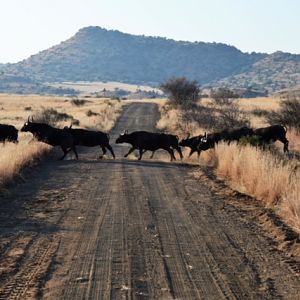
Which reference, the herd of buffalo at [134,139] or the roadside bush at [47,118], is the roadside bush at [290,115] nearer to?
the herd of buffalo at [134,139]

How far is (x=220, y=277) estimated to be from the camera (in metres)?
7.82

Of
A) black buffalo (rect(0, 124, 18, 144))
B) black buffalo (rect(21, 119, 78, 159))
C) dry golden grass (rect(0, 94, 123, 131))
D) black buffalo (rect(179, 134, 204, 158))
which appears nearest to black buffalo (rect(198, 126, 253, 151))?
black buffalo (rect(179, 134, 204, 158))

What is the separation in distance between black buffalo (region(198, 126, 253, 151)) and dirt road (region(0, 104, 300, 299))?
9538 mm

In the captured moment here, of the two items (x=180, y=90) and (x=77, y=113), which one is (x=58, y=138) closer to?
(x=77, y=113)

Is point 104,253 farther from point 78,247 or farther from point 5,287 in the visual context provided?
point 5,287

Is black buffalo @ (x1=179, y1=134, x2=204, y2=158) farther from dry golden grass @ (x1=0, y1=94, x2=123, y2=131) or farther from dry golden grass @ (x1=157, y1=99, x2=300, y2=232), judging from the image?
dry golden grass @ (x1=0, y1=94, x2=123, y2=131)

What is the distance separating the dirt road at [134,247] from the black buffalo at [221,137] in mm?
A: 9538

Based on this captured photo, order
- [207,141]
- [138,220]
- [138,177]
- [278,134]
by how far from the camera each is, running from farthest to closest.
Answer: [278,134] < [207,141] < [138,177] < [138,220]

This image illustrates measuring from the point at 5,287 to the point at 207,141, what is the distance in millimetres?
18861

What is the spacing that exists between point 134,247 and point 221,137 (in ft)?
56.8

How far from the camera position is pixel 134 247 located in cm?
922

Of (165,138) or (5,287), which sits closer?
(5,287)

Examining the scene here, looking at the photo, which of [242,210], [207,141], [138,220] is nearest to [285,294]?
[138,220]

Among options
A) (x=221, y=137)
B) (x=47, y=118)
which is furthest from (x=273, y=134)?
(x=47, y=118)
